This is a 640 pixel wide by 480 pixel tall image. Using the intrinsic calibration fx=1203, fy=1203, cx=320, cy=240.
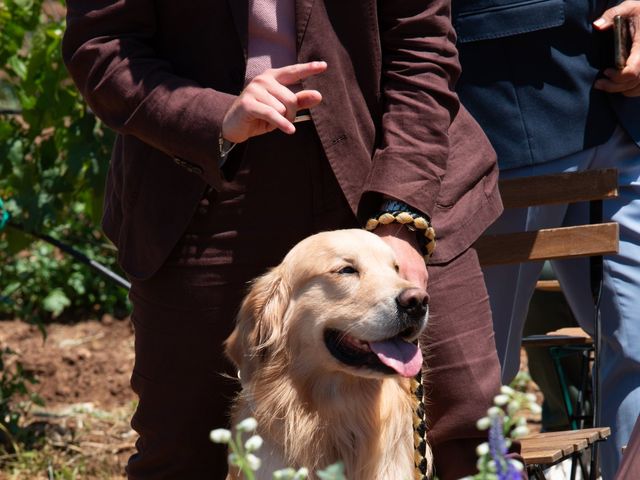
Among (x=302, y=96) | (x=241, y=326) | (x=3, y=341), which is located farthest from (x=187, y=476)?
(x=3, y=341)

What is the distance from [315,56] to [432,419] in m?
1.01

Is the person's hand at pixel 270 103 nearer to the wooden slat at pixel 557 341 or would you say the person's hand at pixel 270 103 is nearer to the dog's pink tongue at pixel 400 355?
the dog's pink tongue at pixel 400 355

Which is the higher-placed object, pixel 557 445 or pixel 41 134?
pixel 41 134

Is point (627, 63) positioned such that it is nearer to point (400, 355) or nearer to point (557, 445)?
point (557, 445)

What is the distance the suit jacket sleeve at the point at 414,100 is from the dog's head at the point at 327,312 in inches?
7.4

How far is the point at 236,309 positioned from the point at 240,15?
0.80m

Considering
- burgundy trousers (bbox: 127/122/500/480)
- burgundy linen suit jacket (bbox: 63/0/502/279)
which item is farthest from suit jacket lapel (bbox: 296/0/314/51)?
burgundy trousers (bbox: 127/122/500/480)

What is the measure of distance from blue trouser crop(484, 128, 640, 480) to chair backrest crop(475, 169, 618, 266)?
0.78 feet

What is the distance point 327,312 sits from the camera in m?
3.20

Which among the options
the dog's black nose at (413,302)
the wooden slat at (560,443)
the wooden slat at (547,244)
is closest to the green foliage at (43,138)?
the wooden slat at (547,244)

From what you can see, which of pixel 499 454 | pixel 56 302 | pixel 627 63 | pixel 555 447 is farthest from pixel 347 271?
pixel 56 302

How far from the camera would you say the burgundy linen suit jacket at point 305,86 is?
3.00 meters

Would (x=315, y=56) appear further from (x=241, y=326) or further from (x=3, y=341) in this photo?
(x=3, y=341)

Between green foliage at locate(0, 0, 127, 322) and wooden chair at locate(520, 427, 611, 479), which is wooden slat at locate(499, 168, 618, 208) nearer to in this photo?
wooden chair at locate(520, 427, 611, 479)
